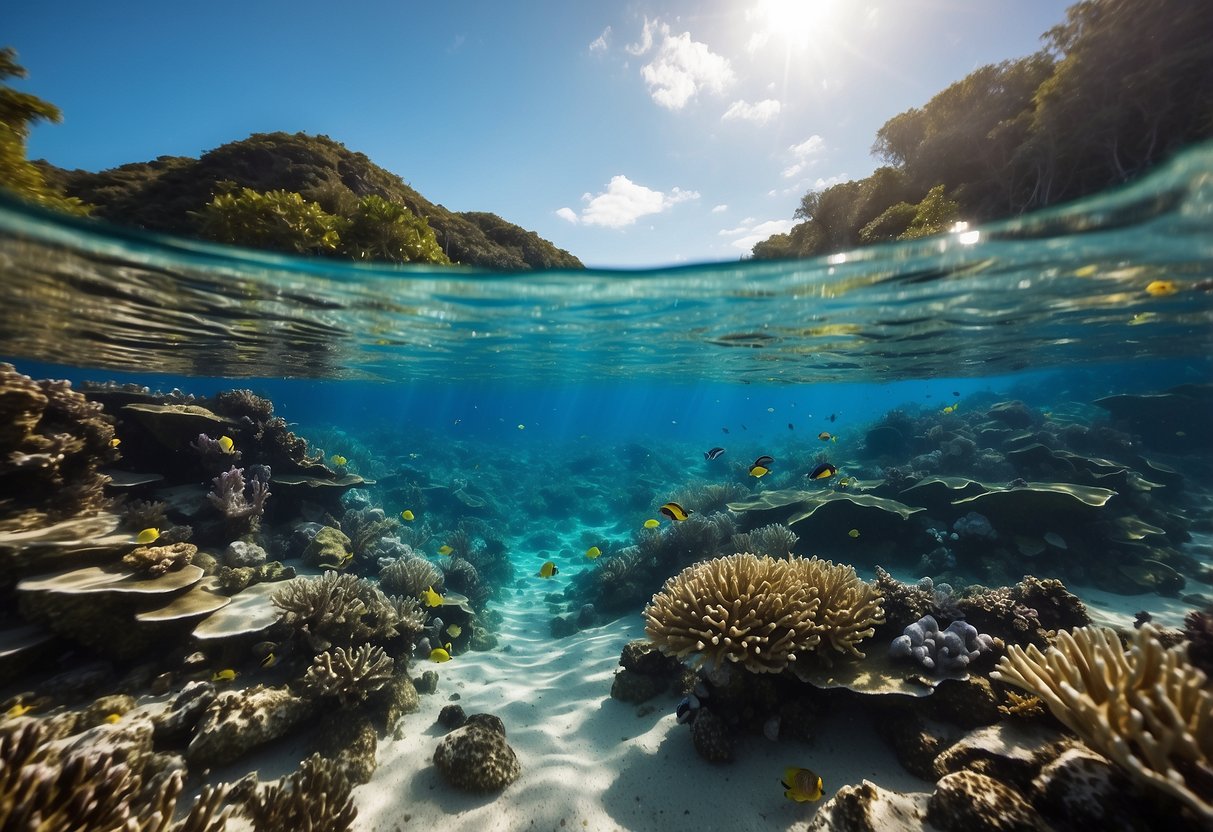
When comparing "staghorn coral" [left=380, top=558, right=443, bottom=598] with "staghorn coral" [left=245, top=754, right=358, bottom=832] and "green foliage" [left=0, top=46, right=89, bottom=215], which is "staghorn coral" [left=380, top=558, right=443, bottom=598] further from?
"green foliage" [left=0, top=46, right=89, bottom=215]

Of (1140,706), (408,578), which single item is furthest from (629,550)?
(1140,706)

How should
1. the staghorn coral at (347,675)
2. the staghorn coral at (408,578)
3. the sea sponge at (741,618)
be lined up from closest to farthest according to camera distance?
the sea sponge at (741,618)
the staghorn coral at (347,675)
the staghorn coral at (408,578)

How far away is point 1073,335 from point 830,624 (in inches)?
856

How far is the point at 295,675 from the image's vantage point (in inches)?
222

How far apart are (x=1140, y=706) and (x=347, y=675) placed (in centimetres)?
721

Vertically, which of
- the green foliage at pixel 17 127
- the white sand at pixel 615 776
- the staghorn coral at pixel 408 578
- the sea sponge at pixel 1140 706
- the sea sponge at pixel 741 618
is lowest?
the staghorn coral at pixel 408 578

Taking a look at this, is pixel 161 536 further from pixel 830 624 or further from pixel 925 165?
pixel 925 165

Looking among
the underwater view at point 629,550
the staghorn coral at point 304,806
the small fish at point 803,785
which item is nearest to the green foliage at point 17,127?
the underwater view at point 629,550

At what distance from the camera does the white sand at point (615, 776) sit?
404cm

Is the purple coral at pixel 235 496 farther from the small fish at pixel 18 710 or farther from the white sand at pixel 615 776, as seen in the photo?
the white sand at pixel 615 776

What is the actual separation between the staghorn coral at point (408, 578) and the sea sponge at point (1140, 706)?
9.14m

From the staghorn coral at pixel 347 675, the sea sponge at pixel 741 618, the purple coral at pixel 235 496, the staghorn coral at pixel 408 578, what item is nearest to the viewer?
the sea sponge at pixel 741 618

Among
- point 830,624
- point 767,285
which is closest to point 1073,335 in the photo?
point 767,285

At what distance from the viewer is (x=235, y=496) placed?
7977 mm
